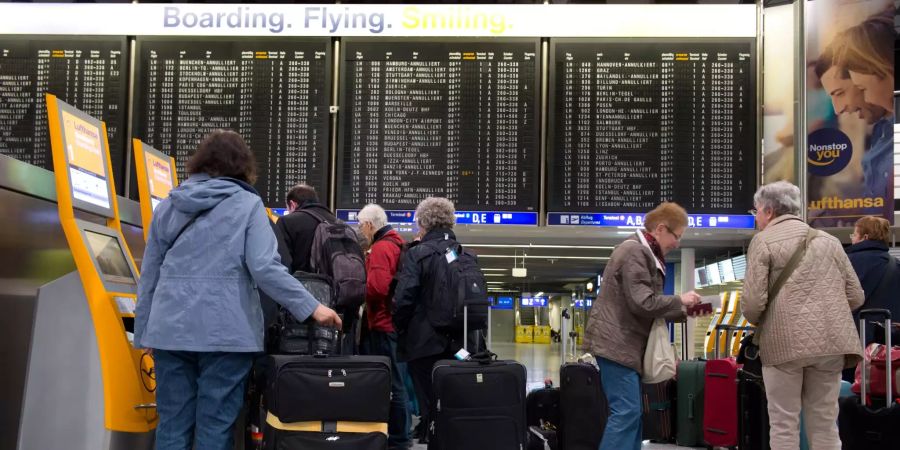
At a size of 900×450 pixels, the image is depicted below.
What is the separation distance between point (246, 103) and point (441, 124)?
1658 millimetres

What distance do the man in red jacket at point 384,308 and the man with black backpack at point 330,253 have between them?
0.56m

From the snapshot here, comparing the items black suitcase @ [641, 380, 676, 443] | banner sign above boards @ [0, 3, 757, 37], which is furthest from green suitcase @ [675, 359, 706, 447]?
banner sign above boards @ [0, 3, 757, 37]

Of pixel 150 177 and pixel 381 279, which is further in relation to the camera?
pixel 381 279

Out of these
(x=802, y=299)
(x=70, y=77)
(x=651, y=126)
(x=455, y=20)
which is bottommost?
(x=802, y=299)

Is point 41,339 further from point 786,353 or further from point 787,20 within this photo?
point 787,20

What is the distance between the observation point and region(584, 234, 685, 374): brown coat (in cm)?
381

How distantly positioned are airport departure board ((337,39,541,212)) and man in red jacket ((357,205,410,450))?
1.97m

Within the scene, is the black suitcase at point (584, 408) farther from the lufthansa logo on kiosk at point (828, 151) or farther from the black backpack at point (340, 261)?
the lufthansa logo on kiosk at point (828, 151)

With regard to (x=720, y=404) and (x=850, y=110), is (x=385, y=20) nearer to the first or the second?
(x=850, y=110)

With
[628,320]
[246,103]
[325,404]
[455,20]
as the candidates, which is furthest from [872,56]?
[325,404]

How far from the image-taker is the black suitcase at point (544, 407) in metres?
4.87

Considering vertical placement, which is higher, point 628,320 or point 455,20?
point 455,20

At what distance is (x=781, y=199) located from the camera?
3.89 meters

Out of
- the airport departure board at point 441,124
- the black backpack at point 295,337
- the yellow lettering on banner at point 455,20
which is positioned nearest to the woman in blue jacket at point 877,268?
the airport departure board at point 441,124
